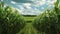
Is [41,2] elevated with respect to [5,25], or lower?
elevated

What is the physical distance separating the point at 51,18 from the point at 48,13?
0.25ft

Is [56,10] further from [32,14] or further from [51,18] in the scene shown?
[32,14]

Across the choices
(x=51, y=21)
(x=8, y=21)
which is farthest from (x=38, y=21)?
(x=8, y=21)

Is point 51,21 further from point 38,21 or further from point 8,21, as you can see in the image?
point 8,21

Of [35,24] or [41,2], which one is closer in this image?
[35,24]

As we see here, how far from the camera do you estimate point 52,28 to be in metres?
2.42

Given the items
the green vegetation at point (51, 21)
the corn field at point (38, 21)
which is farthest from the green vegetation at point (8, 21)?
the green vegetation at point (51, 21)

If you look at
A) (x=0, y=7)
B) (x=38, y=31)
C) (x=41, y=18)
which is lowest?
(x=38, y=31)

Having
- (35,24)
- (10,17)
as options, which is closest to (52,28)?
(35,24)

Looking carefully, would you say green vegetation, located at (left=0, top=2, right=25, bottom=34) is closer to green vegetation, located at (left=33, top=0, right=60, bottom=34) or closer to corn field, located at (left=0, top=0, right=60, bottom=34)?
corn field, located at (left=0, top=0, right=60, bottom=34)

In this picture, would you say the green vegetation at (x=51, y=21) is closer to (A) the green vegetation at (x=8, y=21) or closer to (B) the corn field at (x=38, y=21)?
(B) the corn field at (x=38, y=21)

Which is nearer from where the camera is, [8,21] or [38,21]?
[8,21]

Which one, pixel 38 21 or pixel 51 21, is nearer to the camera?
pixel 51 21

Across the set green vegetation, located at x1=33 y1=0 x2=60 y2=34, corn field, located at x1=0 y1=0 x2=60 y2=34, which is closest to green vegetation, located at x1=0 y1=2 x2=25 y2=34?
corn field, located at x1=0 y1=0 x2=60 y2=34
